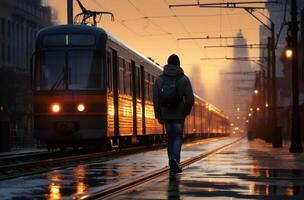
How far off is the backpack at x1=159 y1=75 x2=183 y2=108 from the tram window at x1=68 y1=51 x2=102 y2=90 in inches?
362

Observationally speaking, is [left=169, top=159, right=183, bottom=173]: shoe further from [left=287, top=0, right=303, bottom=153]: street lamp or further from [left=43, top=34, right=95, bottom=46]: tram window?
[left=287, top=0, right=303, bottom=153]: street lamp

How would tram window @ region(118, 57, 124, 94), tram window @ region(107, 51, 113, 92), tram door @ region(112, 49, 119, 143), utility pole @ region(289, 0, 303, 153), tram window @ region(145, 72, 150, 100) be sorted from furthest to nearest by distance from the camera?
tram window @ region(145, 72, 150, 100) < utility pole @ region(289, 0, 303, 153) < tram window @ region(118, 57, 124, 94) < tram door @ region(112, 49, 119, 143) < tram window @ region(107, 51, 113, 92)

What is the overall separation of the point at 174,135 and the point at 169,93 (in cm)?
78

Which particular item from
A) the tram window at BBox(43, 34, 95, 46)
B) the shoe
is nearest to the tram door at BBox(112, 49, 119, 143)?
the tram window at BBox(43, 34, 95, 46)

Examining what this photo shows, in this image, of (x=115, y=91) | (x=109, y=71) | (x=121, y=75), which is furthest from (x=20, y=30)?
(x=109, y=71)

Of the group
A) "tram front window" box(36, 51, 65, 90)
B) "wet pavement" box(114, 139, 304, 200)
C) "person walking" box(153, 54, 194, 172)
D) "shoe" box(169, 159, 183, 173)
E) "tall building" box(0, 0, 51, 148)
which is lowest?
"wet pavement" box(114, 139, 304, 200)

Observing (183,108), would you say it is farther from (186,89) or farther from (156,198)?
(156,198)

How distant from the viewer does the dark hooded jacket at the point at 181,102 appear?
12188mm

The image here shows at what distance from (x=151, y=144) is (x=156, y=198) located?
76.7ft

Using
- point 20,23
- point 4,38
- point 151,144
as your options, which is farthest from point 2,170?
point 20,23

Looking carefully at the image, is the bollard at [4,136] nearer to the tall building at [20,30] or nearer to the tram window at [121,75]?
the tram window at [121,75]

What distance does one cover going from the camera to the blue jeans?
1234 cm

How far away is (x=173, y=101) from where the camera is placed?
12.1 meters

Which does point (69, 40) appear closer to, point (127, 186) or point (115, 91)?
point (115, 91)
